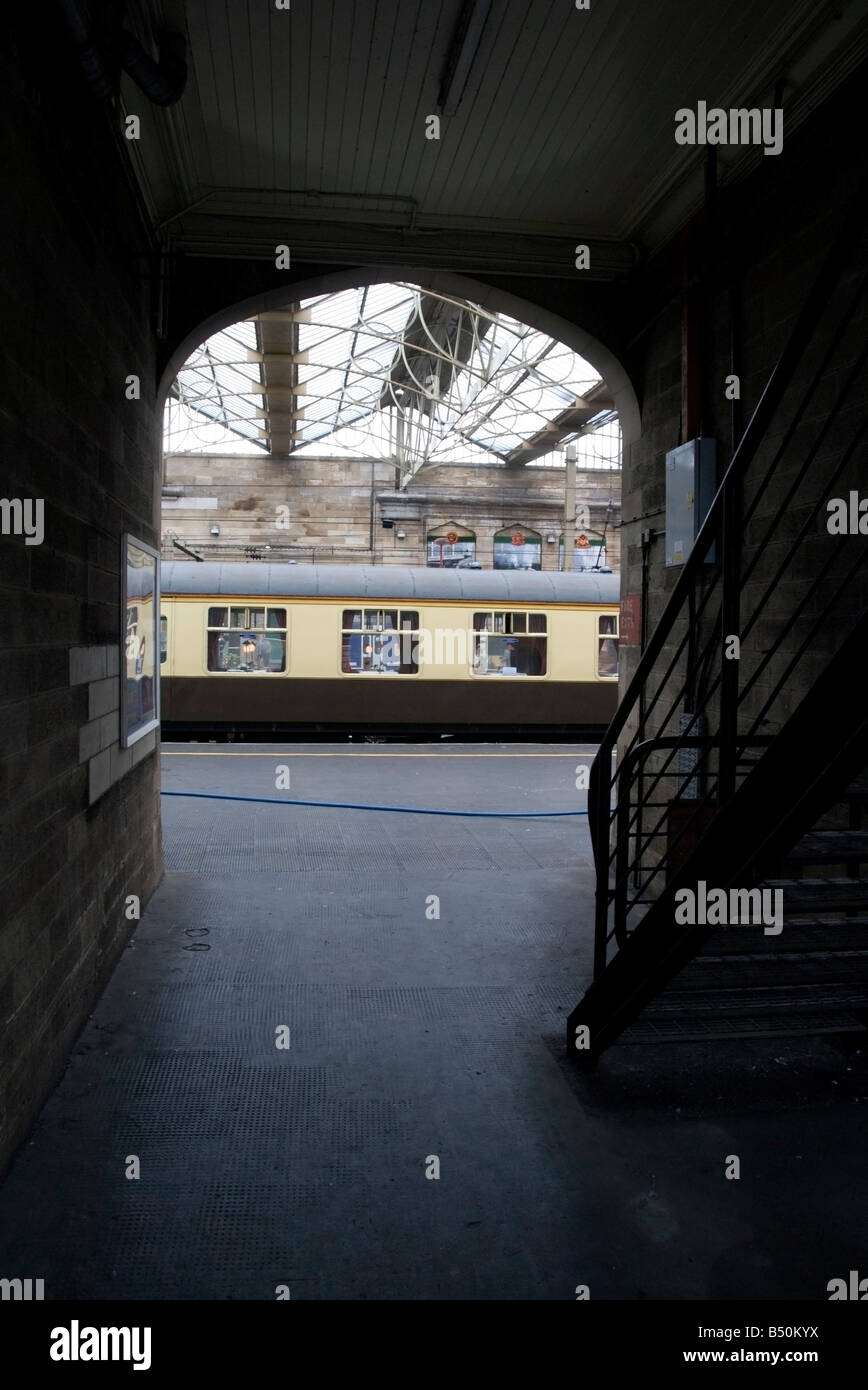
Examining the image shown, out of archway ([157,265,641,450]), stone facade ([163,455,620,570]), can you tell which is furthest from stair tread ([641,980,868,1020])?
stone facade ([163,455,620,570])

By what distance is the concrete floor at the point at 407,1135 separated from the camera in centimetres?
268

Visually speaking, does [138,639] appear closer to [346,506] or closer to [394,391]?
[394,391]

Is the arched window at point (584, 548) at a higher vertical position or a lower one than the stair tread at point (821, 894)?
higher

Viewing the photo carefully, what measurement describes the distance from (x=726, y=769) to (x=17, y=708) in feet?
8.53

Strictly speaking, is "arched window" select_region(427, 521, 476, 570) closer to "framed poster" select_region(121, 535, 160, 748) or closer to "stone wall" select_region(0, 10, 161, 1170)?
"framed poster" select_region(121, 535, 160, 748)

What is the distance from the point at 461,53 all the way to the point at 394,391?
1905cm

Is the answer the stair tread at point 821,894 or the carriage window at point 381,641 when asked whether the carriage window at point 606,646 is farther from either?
the stair tread at point 821,894

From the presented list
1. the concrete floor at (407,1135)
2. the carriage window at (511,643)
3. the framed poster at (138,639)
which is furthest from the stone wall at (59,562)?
the carriage window at (511,643)

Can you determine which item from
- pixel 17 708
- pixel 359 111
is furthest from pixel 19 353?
pixel 359 111

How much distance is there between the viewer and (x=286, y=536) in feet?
86.4

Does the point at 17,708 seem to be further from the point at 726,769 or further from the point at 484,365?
the point at 484,365

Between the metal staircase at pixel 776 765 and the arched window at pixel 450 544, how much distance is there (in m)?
21.4

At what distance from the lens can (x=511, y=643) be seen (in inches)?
565

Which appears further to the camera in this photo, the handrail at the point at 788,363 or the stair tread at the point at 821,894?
the stair tread at the point at 821,894
